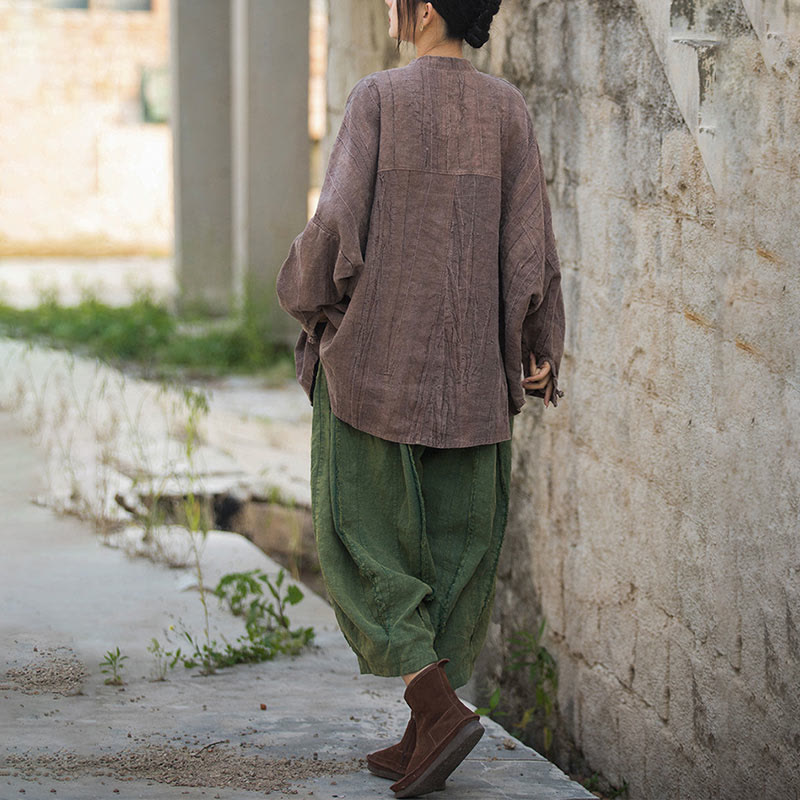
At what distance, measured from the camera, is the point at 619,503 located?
126 inches

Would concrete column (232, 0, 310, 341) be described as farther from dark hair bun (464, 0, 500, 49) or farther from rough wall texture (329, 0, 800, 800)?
dark hair bun (464, 0, 500, 49)

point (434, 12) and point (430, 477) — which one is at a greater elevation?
point (434, 12)

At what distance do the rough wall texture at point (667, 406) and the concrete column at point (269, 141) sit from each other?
5.36 m

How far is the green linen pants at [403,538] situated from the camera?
2568mm

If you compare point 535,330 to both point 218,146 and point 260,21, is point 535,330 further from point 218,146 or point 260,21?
point 218,146


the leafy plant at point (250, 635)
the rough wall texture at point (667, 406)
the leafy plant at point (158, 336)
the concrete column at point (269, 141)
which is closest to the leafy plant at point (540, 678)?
the rough wall texture at point (667, 406)

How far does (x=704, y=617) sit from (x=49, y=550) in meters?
2.53

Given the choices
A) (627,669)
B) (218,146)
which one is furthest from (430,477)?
(218,146)

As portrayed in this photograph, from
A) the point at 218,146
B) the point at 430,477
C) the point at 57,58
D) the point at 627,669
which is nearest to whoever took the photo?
the point at 430,477

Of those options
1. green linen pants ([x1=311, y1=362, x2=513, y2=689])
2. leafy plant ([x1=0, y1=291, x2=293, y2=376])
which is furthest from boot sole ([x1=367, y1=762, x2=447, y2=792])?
leafy plant ([x1=0, y1=291, x2=293, y2=376])

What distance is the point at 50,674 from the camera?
3.27 meters

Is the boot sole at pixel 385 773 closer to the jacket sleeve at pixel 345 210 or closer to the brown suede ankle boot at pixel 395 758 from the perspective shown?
the brown suede ankle boot at pixel 395 758

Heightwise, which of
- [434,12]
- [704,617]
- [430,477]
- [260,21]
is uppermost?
[260,21]

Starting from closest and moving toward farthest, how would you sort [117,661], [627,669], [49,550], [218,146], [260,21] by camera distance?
[627,669]
[117,661]
[49,550]
[260,21]
[218,146]
